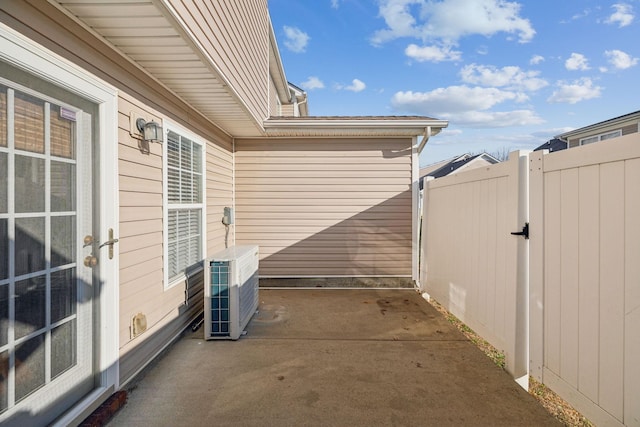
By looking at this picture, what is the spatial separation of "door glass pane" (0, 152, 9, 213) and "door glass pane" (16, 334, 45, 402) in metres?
0.67

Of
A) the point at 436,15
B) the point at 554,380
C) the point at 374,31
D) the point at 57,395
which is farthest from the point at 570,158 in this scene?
the point at 374,31

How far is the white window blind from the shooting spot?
298 cm

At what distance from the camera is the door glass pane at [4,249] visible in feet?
4.54

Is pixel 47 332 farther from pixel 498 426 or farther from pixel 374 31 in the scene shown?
pixel 374 31

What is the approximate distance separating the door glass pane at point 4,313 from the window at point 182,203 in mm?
1412

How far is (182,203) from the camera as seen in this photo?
10.6 ft

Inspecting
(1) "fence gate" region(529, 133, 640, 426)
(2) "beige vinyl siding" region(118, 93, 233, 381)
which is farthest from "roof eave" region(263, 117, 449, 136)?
(1) "fence gate" region(529, 133, 640, 426)

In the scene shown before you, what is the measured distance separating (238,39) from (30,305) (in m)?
2.89

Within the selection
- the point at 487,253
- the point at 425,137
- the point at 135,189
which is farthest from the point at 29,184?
the point at 425,137

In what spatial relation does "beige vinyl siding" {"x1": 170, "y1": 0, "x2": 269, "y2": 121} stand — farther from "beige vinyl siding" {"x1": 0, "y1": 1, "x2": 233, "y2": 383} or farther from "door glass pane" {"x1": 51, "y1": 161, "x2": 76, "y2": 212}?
"door glass pane" {"x1": 51, "y1": 161, "x2": 76, "y2": 212}

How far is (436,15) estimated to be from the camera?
23.8ft

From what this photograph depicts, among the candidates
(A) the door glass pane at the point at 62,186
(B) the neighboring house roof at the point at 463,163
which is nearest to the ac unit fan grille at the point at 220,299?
(A) the door glass pane at the point at 62,186

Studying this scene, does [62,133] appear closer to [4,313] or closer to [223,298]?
[4,313]

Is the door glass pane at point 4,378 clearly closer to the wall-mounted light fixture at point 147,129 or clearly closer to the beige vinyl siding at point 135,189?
the beige vinyl siding at point 135,189
